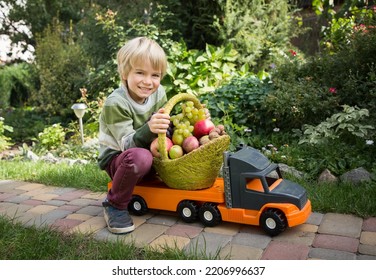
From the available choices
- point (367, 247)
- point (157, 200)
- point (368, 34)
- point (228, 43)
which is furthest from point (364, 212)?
point (228, 43)

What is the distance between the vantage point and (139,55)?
2.41m

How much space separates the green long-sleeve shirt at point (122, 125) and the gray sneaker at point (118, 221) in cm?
36

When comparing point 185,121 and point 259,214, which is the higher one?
point 185,121

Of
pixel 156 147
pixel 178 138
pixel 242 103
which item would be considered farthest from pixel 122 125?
pixel 242 103

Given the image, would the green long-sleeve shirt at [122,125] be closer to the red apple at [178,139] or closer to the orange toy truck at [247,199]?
the red apple at [178,139]

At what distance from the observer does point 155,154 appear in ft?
8.13

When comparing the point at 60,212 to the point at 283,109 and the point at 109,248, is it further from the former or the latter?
the point at 283,109

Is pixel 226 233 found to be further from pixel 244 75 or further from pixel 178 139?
pixel 244 75

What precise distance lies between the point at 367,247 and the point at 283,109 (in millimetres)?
2273

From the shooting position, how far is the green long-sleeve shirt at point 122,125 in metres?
2.43

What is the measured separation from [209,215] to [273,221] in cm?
40

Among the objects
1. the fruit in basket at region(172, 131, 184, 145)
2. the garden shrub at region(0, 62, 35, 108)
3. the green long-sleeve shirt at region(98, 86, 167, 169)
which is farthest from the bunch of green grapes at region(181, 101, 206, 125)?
the garden shrub at region(0, 62, 35, 108)

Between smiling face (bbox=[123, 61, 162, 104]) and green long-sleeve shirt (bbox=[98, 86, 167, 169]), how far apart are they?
100 millimetres

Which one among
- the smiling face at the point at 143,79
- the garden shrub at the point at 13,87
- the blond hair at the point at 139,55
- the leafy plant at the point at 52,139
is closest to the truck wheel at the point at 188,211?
the smiling face at the point at 143,79
